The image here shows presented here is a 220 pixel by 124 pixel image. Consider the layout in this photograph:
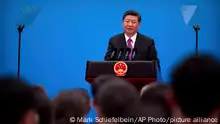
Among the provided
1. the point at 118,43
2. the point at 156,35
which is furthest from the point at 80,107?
the point at 156,35

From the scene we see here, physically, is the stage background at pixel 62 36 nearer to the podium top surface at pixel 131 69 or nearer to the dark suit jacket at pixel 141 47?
the dark suit jacket at pixel 141 47

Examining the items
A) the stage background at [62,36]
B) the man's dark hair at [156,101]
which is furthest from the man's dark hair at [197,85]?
the stage background at [62,36]

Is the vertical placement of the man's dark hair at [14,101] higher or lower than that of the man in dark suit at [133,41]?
lower

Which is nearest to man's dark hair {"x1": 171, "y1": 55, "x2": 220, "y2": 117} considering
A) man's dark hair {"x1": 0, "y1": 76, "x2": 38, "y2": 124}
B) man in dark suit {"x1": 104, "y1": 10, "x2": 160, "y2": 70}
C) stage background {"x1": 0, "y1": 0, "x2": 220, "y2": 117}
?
man's dark hair {"x1": 0, "y1": 76, "x2": 38, "y2": 124}

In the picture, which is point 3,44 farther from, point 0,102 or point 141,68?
point 0,102

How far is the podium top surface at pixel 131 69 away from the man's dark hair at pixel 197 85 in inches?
73.0

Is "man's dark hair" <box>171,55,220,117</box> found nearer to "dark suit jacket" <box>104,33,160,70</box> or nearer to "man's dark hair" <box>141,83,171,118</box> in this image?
"man's dark hair" <box>141,83,171,118</box>

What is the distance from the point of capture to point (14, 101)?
1.09 metres

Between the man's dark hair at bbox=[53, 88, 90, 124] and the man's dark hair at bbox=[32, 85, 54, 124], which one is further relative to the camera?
the man's dark hair at bbox=[53, 88, 90, 124]

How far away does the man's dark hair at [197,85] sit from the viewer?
3.67 feet

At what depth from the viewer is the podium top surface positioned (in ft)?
A: 9.94

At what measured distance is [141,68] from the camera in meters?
3.05

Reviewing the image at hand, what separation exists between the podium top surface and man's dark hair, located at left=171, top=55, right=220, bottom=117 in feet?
6.08

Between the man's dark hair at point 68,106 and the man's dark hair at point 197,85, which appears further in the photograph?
the man's dark hair at point 68,106
